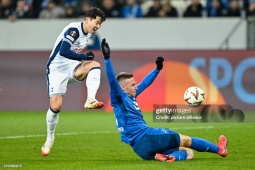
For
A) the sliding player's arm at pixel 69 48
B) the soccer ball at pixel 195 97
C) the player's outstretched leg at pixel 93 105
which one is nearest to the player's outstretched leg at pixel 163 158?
the player's outstretched leg at pixel 93 105

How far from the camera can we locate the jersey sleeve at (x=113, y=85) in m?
10.7

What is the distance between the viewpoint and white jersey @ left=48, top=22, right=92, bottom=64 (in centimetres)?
1212

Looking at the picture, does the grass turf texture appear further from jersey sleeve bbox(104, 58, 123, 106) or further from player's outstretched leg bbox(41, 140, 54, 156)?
jersey sleeve bbox(104, 58, 123, 106)

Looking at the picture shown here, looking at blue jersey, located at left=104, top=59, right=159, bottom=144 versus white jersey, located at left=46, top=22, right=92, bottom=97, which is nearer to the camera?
blue jersey, located at left=104, top=59, right=159, bottom=144

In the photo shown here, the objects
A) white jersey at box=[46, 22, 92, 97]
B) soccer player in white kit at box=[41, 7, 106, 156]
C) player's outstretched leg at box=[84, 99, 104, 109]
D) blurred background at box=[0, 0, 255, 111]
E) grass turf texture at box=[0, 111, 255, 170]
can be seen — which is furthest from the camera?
blurred background at box=[0, 0, 255, 111]

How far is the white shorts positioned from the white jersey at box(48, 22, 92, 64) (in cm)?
9

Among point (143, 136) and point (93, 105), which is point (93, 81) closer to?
point (93, 105)

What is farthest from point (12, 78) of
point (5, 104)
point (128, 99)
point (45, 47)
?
→ point (128, 99)

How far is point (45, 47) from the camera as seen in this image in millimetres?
24297

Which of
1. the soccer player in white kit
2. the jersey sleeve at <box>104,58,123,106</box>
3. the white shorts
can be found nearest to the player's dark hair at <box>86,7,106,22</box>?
the soccer player in white kit

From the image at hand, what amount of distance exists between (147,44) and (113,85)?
13478mm

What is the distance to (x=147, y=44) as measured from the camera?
79.4ft
